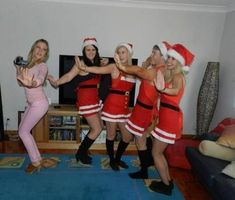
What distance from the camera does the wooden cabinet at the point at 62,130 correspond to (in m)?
3.75

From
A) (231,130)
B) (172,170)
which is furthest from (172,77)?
(172,170)

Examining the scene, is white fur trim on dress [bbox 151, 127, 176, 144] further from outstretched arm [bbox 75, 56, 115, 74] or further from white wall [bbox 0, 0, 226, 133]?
white wall [bbox 0, 0, 226, 133]

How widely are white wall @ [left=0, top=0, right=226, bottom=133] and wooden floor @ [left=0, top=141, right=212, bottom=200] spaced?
0.69 meters

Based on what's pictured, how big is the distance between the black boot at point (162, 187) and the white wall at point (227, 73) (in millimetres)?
1742

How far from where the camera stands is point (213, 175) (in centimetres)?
242

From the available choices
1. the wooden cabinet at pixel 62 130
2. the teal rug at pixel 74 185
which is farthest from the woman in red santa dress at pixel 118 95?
the wooden cabinet at pixel 62 130

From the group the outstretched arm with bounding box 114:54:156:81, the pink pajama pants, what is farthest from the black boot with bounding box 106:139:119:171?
the outstretched arm with bounding box 114:54:156:81

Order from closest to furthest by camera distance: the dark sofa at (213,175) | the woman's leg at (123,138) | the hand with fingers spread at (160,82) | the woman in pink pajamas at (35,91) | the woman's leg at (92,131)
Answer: the dark sofa at (213,175) → the hand with fingers spread at (160,82) → the woman in pink pajamas at (35,91) → the woman's leg at (123,138) → the woman's leg at (92,131)

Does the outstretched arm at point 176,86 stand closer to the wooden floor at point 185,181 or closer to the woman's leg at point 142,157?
the woman's leg at point 142,157

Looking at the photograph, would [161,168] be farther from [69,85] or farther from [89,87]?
[69,85]

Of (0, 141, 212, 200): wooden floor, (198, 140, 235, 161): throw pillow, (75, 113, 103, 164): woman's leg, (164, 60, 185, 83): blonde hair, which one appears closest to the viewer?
(164, 60, 185, 83): blonde hair

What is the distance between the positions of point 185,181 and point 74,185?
1272mm

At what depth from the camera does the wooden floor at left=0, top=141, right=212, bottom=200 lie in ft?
9.13

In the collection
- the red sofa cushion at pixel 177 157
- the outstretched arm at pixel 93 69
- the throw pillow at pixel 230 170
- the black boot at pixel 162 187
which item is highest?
the outstretched arm at pixel 93 69
